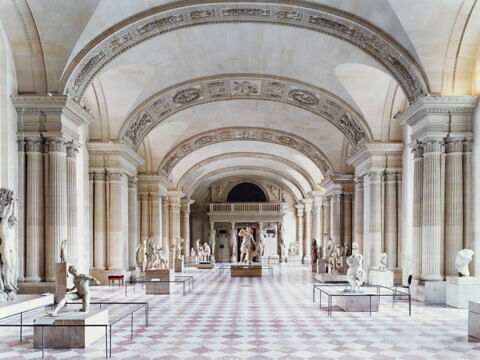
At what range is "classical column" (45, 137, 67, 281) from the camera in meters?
14.8

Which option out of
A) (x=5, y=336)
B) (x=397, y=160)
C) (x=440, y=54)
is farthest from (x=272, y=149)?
(x=5, y=336)

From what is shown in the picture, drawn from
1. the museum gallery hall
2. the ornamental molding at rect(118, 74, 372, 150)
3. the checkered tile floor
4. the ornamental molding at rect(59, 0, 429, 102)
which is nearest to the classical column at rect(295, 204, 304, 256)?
the museum gallery hall

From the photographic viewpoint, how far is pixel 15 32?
568 inches

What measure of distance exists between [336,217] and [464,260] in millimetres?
15319

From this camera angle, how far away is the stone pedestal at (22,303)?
11.6 meters

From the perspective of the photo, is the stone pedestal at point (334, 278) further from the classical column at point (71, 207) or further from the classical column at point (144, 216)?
the classical column at point (71, 207)

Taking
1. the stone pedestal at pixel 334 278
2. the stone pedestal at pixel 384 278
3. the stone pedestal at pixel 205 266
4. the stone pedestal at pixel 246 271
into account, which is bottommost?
the stone pedestal at pixel 205 266

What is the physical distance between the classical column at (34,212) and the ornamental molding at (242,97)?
6787mm

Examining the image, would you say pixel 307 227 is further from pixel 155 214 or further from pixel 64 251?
pixel 64 251

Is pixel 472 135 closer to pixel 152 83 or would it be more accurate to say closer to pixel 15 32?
pixel 152 83

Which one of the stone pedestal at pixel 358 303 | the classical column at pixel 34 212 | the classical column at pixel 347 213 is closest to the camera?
the stone pedestal at pixel 358 303

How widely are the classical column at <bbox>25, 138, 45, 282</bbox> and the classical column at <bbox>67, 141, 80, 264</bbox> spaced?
1.04 meters

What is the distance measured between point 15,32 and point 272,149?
22603 millimetres

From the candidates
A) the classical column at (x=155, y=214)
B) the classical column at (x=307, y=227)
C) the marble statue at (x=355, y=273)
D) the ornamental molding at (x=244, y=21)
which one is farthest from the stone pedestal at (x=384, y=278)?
the classical column at (x=307, y=227)
